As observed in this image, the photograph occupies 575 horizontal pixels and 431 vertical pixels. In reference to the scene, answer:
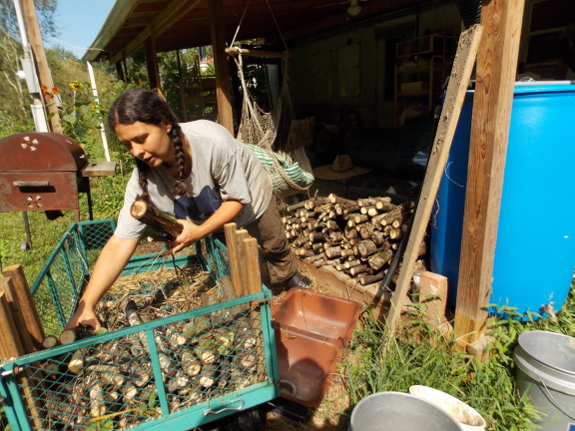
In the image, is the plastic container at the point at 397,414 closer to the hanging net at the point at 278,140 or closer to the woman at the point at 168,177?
the woman at the point at 168,177

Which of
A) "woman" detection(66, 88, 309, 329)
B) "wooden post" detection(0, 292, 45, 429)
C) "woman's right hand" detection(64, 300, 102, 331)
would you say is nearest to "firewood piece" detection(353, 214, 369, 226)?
"woman" detection(66, 88, 309, 329)

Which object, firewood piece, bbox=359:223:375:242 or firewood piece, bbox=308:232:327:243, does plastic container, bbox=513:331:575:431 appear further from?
firewood piece, bbox=308:232:327:243

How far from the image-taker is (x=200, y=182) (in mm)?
2068

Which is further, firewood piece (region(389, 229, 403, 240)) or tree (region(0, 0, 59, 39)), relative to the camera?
tree (region(0, 0, 59, 39))

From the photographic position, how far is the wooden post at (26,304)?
1.46m

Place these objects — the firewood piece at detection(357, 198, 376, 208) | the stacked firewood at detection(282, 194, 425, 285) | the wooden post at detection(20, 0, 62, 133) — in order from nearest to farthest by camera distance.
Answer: the stacked firewood at detection(282, 194, 425, 285), the firewood piece at detection(357, 198, 376, 208), the wooden post at detection(20, 0, 62, 133)

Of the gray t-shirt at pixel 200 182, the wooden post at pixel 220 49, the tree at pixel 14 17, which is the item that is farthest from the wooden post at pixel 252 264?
the tree at pixel 14 17

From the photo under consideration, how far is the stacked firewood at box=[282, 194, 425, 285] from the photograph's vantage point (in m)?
3.02

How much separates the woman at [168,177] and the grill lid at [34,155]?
165 cm

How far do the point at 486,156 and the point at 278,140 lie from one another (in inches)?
134

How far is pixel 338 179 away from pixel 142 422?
3794mm

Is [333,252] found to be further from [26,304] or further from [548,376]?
[26,304]

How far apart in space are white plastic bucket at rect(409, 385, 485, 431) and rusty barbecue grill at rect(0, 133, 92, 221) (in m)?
3.20

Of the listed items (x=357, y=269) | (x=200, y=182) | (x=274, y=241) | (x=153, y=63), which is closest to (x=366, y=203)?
(x=357, y=269)
